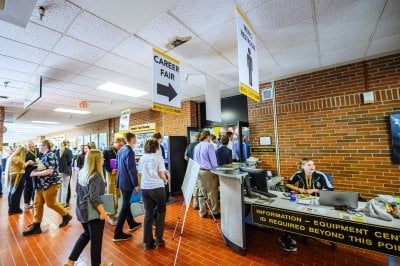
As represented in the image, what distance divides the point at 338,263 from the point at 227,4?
3.32 meters

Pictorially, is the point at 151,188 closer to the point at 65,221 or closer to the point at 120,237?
the point at 120,237

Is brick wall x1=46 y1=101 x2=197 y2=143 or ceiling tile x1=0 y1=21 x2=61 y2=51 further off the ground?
ceiling tile x1=0 y1=21 x2=61 y2=51

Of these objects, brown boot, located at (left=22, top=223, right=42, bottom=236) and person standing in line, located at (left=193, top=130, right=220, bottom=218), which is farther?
person standing in line, located at (left=193, top=130, right=220, bottom=218)

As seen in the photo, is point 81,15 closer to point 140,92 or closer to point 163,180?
point 163,180

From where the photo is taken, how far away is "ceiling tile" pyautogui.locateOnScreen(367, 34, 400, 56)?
9.92 ft

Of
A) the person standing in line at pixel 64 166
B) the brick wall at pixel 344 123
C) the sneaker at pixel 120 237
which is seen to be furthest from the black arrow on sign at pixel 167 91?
the person standing in line at pixel 64 166

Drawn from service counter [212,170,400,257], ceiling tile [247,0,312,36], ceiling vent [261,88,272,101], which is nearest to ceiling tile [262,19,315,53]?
ceiling tile [247,0,312,36]

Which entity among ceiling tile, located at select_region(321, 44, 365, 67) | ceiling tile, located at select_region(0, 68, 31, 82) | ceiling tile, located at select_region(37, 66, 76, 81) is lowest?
ceiling tile, located at select_region(0, 68, 31, 82)

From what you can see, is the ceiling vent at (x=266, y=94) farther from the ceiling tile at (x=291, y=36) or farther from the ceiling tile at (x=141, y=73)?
the ceiling tile at (x=141, y=73)

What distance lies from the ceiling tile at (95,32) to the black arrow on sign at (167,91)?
2.77ft

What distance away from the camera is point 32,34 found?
97.7 inches

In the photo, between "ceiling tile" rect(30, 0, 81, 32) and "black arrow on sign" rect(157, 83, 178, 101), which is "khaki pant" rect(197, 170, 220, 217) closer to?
"black arrow on sign" rect(157, 83, 178, 101)

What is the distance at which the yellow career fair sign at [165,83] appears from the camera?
2627mm

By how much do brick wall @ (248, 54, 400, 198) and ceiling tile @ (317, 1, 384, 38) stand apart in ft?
5.17
